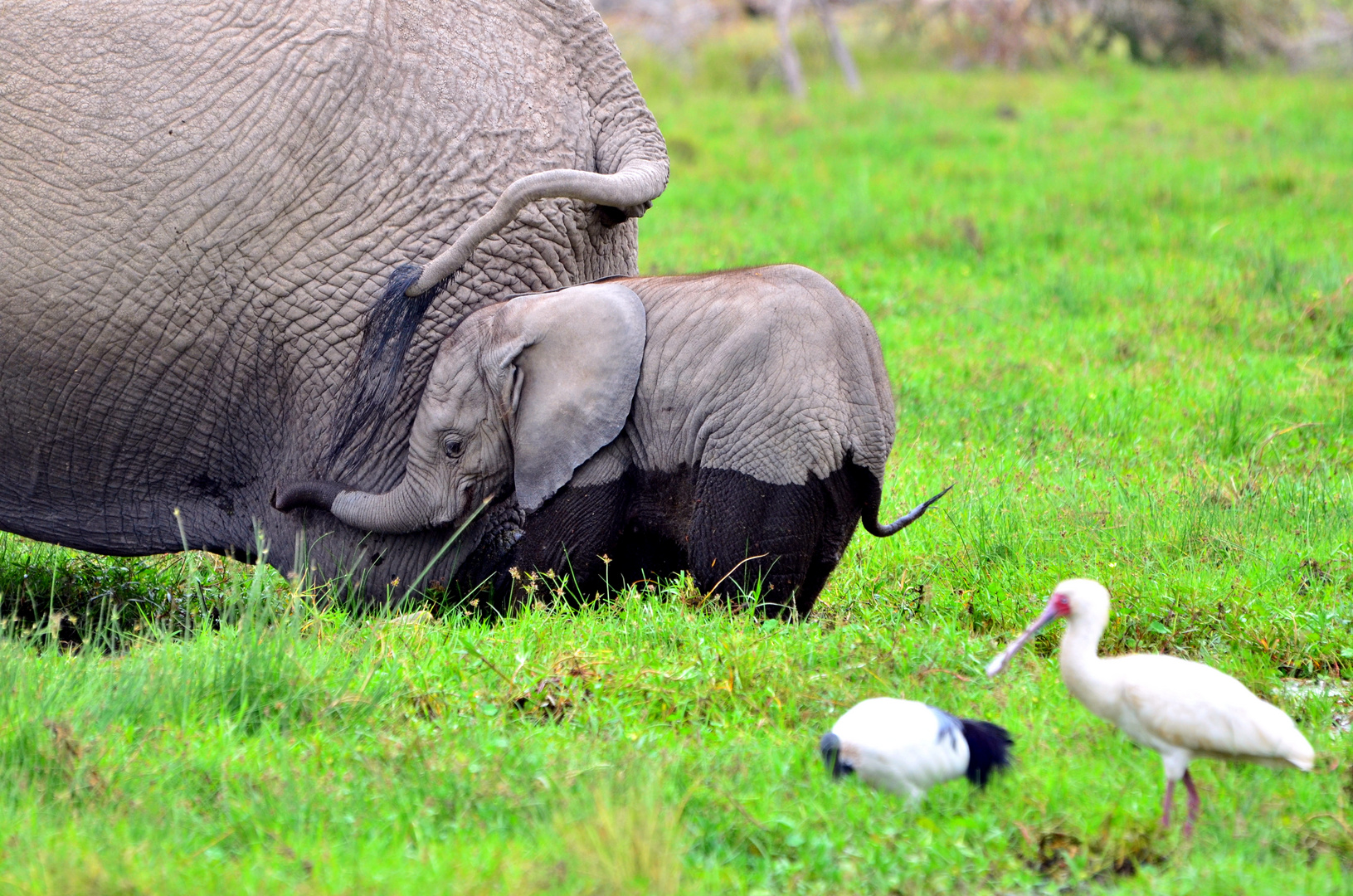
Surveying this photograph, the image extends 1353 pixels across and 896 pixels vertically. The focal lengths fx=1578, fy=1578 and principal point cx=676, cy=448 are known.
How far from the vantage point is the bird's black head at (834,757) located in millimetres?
3404

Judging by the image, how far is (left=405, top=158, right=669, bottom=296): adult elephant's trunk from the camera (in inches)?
191

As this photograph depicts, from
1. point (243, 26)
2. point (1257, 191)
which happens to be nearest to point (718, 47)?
point (1257, 191)

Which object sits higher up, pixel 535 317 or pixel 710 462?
pixel 535 317

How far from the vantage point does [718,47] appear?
18.8 m

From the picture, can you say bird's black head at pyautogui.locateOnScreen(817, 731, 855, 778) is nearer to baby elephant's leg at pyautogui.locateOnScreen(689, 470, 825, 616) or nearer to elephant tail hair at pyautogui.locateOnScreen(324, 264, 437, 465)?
baby elephant's leg at pyautogui.locateOnScreen(689, 470, 825, 616)

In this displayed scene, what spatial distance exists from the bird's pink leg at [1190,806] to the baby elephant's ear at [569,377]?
2096mm

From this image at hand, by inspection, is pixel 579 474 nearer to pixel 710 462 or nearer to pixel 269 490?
pixel 710 462

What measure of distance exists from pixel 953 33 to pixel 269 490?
47.3 feet

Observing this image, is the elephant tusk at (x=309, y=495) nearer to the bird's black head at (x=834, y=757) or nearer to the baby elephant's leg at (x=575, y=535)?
the baby elephant's leg at (x=575, y=535)

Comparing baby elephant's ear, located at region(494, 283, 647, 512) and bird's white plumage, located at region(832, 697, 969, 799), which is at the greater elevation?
baby elephant's ear, located at region(494, 283, 647, 512)

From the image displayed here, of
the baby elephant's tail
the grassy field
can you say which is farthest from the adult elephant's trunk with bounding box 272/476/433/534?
the baby elephant's tail

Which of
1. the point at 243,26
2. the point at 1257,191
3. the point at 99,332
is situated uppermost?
the point at 243,26

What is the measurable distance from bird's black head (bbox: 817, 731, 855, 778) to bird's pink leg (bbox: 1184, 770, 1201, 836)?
68cm

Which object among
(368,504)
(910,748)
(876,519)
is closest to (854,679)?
(876,519)
